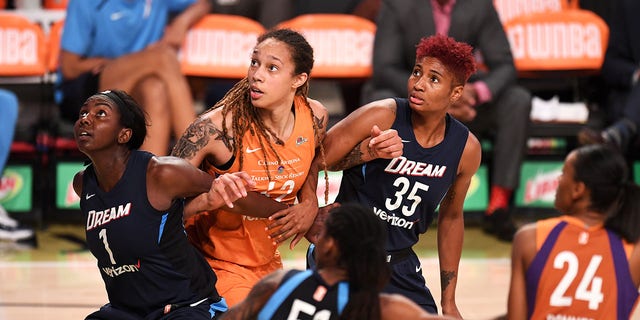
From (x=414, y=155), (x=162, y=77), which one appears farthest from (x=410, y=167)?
(x=162, y=77)

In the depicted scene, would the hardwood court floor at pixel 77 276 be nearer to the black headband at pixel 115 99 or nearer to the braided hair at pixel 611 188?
the black headband at pixel 115 99

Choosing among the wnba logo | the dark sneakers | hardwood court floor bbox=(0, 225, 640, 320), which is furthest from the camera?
the wnba logo

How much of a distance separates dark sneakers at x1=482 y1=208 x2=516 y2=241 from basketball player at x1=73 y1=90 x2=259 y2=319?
3.65 meters

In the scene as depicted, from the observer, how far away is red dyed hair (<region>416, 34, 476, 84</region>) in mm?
4434

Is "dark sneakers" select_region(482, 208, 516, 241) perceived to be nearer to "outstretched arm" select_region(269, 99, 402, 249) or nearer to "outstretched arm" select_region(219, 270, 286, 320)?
"outstretched arm" select_region(269, 99, 402, 249)

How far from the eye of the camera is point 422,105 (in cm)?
443

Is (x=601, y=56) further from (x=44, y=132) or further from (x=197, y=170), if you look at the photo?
(x=197, y=170)

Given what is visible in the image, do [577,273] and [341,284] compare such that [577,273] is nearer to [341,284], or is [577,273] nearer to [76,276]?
[341,284]

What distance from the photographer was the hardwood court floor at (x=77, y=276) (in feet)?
18.7

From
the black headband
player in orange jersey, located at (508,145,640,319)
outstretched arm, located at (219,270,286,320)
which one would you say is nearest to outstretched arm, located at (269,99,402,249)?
the black headband

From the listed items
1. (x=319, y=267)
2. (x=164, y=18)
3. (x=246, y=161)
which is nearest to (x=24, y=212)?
(x=164, y=18)

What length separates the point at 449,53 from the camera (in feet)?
14.6

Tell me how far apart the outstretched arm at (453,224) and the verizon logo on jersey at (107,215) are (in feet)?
4.59

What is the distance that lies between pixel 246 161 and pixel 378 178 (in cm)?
55
